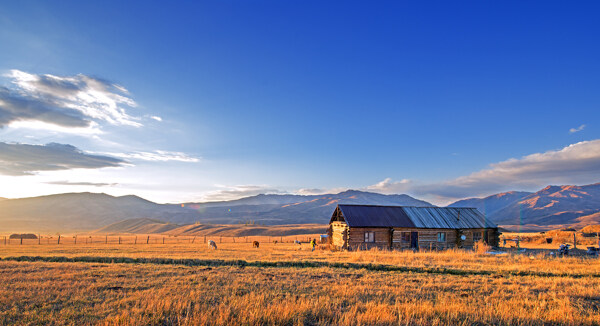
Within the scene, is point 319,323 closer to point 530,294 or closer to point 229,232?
point 530,294

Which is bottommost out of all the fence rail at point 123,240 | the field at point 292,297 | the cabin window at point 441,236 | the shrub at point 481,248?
the fence rail at point 123,240

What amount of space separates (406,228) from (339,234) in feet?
24.1

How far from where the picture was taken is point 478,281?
45.3ft

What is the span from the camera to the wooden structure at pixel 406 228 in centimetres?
3431

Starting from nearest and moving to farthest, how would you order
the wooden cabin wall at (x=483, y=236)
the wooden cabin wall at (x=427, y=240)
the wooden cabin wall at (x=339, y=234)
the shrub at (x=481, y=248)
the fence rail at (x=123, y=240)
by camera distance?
the shrub at (x=481, y=248) → the wooden cabin wall at (x=339, y=234) → the wooden cabin wall at (x=427, y=240) → the wooden cabin wall at (x=483, y=236) → the fence rail at (x=123, y=240)

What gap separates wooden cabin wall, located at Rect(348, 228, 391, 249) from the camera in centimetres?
3378

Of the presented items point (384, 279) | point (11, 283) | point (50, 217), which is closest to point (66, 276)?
point (11, 283)

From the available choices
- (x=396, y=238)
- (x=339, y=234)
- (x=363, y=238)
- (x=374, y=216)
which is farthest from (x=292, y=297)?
(x=339, y=234)

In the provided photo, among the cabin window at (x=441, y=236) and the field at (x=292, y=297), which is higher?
the field at (x=292, y=297)

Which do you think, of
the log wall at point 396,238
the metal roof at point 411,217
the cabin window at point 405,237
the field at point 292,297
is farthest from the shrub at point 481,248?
the field at point 292,297

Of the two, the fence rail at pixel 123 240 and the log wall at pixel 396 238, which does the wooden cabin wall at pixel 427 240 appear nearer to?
the log wall at pixel 396 238

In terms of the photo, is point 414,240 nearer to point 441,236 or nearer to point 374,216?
point 441,236

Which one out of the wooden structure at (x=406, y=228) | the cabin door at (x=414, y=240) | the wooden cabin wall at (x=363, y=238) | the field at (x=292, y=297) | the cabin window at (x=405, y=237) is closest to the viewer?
the field at (x=292, y=297)

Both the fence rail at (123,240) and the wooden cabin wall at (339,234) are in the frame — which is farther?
the fence rail at (123,240)
